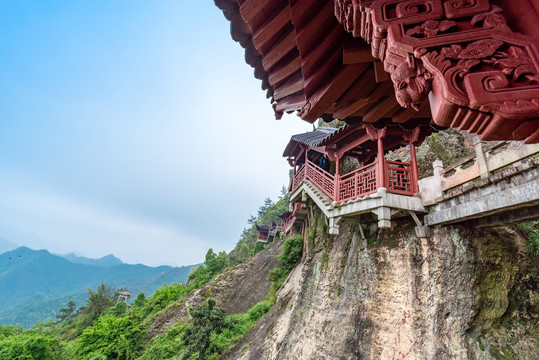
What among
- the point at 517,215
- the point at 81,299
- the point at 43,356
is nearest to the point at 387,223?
the point at 517,215

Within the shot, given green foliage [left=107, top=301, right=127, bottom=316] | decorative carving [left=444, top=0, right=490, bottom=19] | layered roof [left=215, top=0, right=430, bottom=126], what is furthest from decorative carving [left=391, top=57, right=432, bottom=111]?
green foliage [left=107, top=301, right=127, bottom=316]

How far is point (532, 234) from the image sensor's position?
226 inches

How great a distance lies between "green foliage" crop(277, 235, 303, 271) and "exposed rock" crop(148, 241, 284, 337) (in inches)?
107

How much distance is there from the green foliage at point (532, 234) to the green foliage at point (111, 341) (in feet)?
62.8

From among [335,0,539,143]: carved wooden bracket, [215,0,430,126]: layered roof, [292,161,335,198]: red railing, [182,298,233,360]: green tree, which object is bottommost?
[182,298,233,360]: green tree

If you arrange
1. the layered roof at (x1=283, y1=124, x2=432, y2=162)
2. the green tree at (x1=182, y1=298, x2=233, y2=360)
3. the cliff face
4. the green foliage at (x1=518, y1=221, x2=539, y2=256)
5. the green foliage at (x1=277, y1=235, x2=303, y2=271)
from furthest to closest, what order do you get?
the green foliage at (x1=277, y1=235, x2=303, y2=271), the green tree at (x1=182, y1=298, x2=233, y2=360), the layered roof at (x1=283, y1=124, x2=432, y2=162), the green foliage at (x1=518, y1=221, x2=539, y2=256), the cliff face

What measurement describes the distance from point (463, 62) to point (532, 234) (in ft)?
23.7

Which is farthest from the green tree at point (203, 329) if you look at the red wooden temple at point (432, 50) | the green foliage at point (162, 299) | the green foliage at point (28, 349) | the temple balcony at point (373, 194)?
the green foliage at point (162, 299)

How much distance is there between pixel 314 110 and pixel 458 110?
150 cm

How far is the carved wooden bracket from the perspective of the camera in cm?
94

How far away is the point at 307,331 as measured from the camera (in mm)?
8625

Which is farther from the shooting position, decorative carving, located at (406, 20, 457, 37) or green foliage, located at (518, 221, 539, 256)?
green foliage, located at (518, 221, 539, 256)

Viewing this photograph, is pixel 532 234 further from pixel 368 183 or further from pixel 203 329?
pixel 203 329

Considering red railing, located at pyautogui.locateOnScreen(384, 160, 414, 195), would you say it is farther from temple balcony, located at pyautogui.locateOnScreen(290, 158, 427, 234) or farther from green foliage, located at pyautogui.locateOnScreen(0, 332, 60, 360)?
green foliage, located at pyautogui.locateOnScreen(0, 332, 60, 360)
